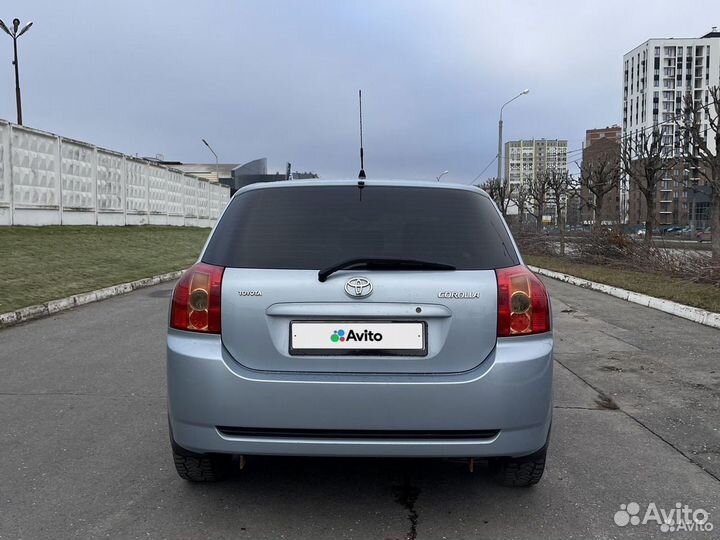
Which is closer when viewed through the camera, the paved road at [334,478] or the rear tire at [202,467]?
the paved road at [334,478]

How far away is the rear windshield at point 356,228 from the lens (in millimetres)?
2836

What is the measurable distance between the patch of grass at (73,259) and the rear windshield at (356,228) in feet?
23.2

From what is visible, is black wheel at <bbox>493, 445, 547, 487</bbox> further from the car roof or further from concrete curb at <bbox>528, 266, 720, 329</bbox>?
concrete curb at <bbox>528, 266, 720, 329</bbox>

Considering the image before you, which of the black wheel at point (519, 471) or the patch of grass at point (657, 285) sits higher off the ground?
the black wheel at point (519, 471)

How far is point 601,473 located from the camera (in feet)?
11.3

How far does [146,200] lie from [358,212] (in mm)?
27403

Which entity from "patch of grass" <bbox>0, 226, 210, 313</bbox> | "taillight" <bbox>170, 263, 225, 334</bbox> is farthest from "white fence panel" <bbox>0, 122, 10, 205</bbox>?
"taillight" <bbox>170, 263, 225, 334</bbox>

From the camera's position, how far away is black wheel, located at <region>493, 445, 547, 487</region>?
117 inches

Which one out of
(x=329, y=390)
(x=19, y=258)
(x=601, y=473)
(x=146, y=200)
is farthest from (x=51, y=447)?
(x=146, y=200)

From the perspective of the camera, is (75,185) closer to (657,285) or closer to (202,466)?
(657,285)

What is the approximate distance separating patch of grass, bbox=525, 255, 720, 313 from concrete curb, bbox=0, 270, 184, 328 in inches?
380

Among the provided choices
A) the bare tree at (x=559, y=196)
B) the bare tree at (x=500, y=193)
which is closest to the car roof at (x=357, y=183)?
the bare tree at (x=559, y=196)

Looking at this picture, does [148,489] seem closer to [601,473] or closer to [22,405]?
[22,405]

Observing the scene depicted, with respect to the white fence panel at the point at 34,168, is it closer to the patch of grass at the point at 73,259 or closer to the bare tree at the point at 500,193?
the patch of grass at the point at 73,259
